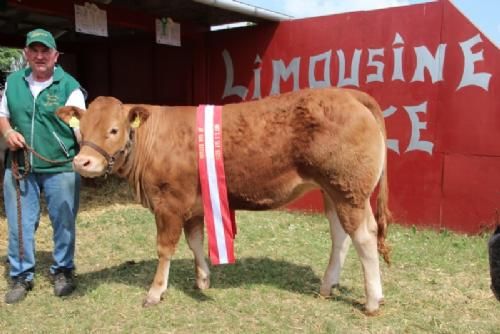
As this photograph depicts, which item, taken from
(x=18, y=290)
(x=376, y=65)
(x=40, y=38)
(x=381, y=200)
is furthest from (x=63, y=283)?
(x=376, y=65)

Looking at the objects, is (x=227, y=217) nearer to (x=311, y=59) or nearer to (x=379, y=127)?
(x=379, y=127)

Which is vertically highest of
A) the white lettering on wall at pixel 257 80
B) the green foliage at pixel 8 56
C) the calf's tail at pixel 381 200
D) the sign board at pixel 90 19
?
the green foliage at pixel 8 56

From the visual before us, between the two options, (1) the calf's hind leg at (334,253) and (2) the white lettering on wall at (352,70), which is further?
(2) the white lettering on wall at (352,70)

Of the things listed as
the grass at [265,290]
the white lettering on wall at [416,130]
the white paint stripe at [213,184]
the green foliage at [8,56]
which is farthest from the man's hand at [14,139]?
the green foliage at [8,56]

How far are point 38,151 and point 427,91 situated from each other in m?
4.68

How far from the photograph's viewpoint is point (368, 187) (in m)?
3.69

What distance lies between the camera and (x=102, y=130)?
143 inches

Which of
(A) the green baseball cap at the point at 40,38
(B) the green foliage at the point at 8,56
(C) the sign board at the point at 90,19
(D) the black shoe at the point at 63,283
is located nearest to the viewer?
(A) the green baseball cap at the point at 40,38

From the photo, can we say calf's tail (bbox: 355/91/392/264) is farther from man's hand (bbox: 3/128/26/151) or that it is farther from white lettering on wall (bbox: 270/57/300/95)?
white lettering on wall (bbox: 270/57/300/95)

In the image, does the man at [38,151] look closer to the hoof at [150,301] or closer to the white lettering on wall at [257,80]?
the hoof at [150,301]

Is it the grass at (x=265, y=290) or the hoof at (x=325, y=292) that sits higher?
the hoof at (x=325, y=292)

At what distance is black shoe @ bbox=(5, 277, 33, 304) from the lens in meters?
4.01

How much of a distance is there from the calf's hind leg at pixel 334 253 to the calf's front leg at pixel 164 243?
1.34m

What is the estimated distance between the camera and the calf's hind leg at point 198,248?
4.37 meters
